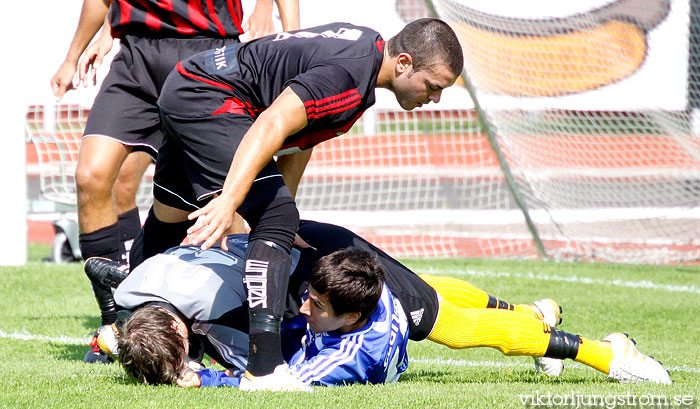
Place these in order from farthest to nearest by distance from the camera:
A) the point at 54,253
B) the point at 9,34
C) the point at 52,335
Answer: the point at 54,253, the point at 9,34, the point at 52,335

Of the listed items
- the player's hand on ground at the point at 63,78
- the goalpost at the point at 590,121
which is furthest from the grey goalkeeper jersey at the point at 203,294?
the goalpost at the point at 590,121

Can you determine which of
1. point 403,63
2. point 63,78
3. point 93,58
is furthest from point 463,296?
point 63,78

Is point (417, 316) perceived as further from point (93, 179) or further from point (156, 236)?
point (93, 179)

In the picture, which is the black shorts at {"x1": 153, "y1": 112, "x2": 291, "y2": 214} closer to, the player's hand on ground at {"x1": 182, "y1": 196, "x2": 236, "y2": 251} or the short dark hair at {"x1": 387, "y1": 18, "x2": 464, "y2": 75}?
the player's hand on ground at {"x1": 182, "y1": 196, "x2": 236, "y2": 251}

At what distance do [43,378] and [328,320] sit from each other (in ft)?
3.94

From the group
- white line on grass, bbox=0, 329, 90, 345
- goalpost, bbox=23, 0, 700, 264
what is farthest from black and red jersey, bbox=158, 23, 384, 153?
goalpost, bbox=23, 0, 700, 264

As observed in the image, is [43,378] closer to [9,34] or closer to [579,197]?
[9,34]

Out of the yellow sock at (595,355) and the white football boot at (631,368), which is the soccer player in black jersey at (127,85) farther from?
the white football boot at (631,368)

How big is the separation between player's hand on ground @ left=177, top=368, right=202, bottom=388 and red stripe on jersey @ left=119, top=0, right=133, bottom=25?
206 centimetres

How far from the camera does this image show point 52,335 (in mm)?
5336

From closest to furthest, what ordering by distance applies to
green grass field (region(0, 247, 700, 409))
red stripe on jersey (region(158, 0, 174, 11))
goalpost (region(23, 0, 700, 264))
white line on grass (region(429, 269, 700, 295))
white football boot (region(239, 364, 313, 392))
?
1. green grass field (region(0, 247, 700, 409))
2. white football boot (region(239, 364, 313, 392))
3. red stripe on jersey (region(158, 0, 174, 11))
4. white line on grass (region(429, 269, 700, 295))
5. goalpost (region(23, 0, 700, 264))

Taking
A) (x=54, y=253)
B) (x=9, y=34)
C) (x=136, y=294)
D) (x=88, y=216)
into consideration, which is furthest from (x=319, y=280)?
(x=54, y=253)

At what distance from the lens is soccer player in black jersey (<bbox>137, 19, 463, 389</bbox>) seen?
3389mm

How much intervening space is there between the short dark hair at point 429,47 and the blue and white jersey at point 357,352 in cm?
100
